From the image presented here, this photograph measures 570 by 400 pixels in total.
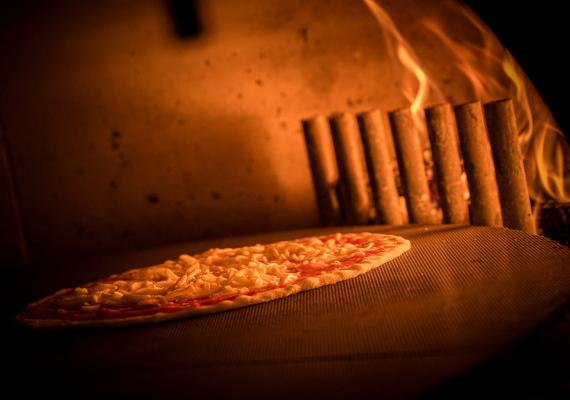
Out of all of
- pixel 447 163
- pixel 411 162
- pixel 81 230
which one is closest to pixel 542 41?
pixel 447 163

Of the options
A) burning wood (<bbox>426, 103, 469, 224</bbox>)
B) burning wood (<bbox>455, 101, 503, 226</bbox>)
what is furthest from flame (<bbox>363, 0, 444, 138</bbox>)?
→ burning wood (<bbox>455, 101, 503, 226</bbox>)

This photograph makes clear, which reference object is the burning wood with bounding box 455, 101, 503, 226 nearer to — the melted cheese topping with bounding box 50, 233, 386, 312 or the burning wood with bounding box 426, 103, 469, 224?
the burning wood with bounding box 426, 103, 469, 224

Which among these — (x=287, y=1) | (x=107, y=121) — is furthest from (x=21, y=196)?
(x=287, y=1)

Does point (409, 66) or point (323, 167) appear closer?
point (323, 167)

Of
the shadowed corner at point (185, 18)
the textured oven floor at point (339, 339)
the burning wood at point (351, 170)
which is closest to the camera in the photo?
the textured oven floor at point (339, 339)

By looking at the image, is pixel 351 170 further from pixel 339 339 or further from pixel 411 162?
pixel 339 339

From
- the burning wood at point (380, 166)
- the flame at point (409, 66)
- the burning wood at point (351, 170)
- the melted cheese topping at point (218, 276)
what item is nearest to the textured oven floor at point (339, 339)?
the melted cheese topping at point (218, 276)

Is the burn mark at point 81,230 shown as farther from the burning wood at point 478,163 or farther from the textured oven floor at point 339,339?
the burning wood at point 478,163

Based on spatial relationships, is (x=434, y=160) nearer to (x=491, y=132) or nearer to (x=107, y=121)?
(x=491, y=132)
